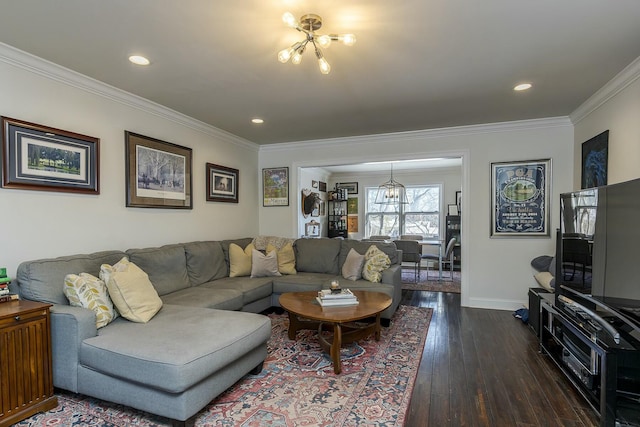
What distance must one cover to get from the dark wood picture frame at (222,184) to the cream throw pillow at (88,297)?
7.39ft

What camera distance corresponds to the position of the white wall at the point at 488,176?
13.5 feet

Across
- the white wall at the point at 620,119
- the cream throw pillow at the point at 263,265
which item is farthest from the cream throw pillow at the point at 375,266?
the white wall at the point at 620,119

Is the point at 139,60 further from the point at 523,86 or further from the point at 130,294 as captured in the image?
the point at 523,86

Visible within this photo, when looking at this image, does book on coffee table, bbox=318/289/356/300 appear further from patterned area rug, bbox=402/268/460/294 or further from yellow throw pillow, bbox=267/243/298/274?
patterned area rug, bbox=402/268/460/294

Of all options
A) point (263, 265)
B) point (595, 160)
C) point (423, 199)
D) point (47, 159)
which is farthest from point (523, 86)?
point (423, 199)

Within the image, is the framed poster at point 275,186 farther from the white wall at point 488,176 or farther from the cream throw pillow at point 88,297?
the cream throw pillow at point 88,297

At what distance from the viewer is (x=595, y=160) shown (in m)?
3.38

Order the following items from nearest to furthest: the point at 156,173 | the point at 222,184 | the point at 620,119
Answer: the point at 620,119
the point at 156,173
the point at 222,184

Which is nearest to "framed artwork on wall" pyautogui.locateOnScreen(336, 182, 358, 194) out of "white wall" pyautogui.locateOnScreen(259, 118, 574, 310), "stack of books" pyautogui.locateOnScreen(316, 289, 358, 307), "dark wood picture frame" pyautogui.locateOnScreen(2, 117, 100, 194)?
"white wall" pyautogui.locateOnScreen(259, 118, 574, 310)

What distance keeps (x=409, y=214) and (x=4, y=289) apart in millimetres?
7447

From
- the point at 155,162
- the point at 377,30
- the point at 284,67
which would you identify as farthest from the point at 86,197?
the point at 377,30

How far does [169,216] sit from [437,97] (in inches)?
126

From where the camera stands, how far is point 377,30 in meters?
2.12

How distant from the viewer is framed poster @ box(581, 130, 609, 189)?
3176 mm
